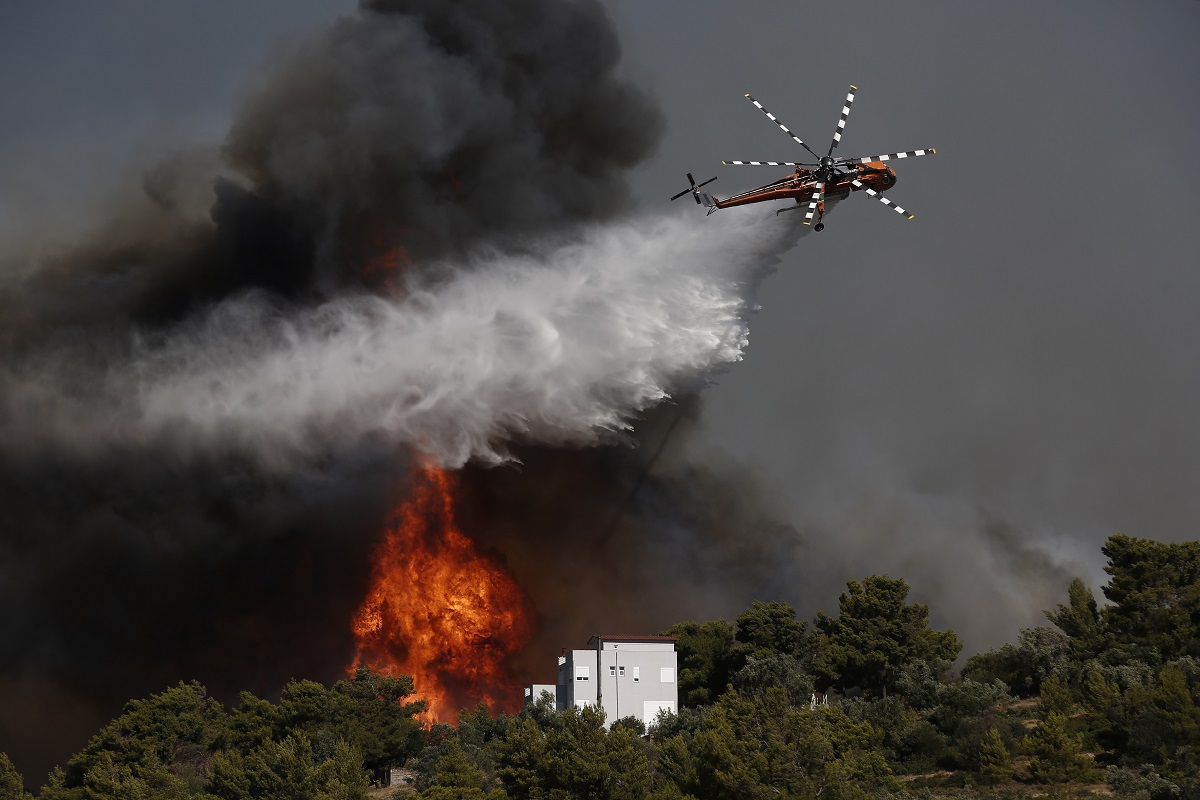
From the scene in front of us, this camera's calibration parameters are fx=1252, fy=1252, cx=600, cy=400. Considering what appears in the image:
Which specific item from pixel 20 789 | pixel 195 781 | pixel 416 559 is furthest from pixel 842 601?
pixel 20 789

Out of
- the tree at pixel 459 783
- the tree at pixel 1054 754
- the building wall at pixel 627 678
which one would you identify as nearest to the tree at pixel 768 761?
the tree at pixel 1054 754

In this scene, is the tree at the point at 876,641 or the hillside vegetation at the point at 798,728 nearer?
the hillside vegetation at the point at 798,728

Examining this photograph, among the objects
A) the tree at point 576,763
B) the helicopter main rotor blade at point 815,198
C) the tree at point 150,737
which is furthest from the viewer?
the tree at point 150,737

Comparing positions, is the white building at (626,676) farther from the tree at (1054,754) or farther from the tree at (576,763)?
the tree at (1054,754)

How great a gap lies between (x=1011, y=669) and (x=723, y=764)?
37687 millimetres

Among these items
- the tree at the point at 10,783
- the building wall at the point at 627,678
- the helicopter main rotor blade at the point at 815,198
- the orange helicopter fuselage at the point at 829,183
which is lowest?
the tree at the point at 10,783

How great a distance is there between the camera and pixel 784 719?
5488cm

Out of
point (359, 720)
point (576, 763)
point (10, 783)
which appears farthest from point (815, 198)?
point (10, 783)

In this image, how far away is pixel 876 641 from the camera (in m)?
84.4

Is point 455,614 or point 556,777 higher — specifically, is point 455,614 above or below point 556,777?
above

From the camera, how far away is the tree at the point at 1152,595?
77.5 meters

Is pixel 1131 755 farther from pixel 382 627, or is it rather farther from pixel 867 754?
pixel 382 627

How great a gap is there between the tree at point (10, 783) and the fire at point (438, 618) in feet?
Result: 75.7

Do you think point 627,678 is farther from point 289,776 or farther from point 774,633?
point 289,776
